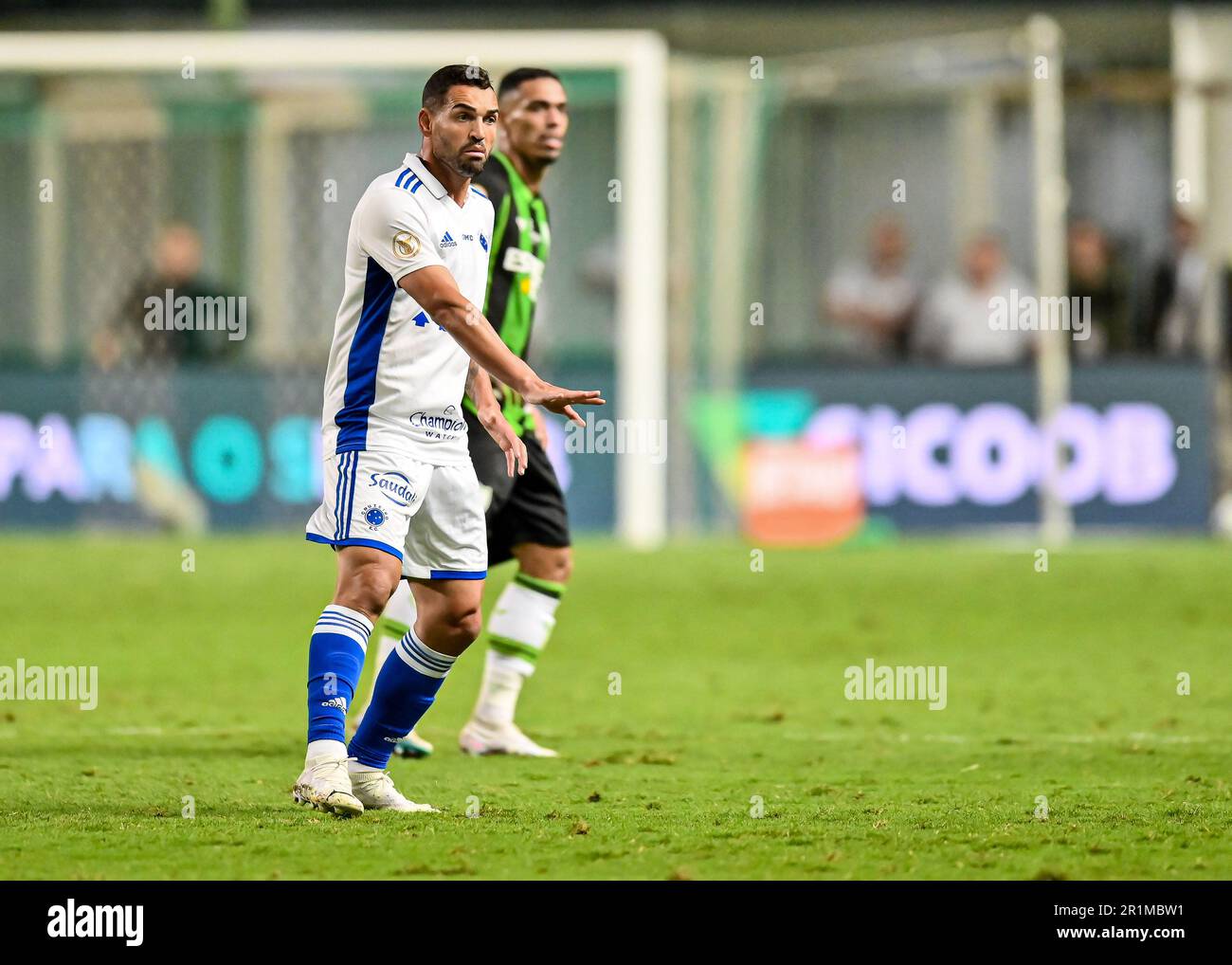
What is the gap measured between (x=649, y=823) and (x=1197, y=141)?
1766 cm

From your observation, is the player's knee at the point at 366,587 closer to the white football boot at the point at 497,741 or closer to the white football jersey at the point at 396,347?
the white football jersey at the point at 396,347

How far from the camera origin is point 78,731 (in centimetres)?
740

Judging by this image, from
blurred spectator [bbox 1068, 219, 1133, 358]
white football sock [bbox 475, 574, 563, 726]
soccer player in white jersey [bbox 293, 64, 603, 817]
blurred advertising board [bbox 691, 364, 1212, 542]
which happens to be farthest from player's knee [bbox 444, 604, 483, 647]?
blurred spectator [bbox 1068, 219, 1133, 358]

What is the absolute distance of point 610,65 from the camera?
14.9 meters

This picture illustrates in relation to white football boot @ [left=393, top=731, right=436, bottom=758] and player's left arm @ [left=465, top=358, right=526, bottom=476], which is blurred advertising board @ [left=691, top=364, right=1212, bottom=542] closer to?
white football boot @ [left=393, top=731, right=436, bottom=758]

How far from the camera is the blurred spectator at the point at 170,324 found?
1605 centimetres

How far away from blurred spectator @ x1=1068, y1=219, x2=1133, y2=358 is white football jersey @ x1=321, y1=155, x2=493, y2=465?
11478 millimetres

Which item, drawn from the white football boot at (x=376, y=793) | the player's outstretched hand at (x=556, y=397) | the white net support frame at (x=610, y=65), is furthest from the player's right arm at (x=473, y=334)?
the white net support frame at (x=610, y=65)

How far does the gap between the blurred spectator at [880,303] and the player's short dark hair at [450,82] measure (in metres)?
11.2

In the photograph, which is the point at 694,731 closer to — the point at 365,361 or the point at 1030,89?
the point at 365,361

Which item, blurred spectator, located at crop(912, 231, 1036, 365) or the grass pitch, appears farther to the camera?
blurred spectator, located at crop(912, 231, 1036, 365)

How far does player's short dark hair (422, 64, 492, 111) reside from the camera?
18.0ft

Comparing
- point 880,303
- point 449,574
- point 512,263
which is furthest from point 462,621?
point 880,303
